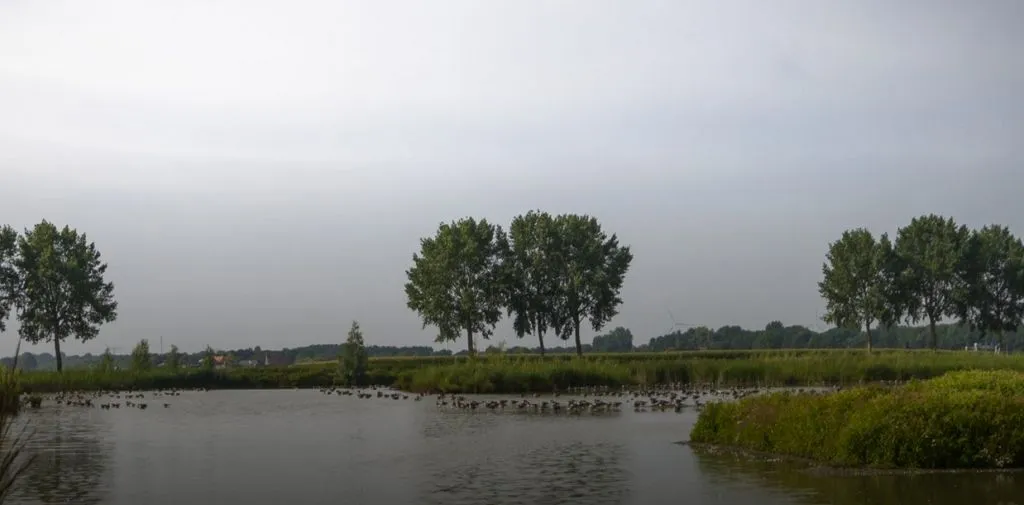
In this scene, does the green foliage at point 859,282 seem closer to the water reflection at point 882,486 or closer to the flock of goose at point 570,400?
the flock of goose at point 570,400

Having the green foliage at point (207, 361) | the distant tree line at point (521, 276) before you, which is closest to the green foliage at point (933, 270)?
the distant tree line at point (521, 276)

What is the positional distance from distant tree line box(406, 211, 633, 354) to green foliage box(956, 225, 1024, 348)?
36.5 metres

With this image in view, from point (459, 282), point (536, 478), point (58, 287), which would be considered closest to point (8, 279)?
point (58, 287)

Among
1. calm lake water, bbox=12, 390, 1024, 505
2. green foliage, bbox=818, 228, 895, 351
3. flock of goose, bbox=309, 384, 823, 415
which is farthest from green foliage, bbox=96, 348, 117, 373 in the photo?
green foliage, bbox=818, 228, 895, 351

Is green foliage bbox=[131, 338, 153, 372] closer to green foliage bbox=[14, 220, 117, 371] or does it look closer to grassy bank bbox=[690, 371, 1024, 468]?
green foliage bbox=[14, 220, 117, 371]

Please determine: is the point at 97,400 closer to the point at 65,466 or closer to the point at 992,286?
the point at 65,466

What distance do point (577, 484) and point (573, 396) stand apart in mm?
32544

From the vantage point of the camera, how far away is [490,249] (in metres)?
94.2

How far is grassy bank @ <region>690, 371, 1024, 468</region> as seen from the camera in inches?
766

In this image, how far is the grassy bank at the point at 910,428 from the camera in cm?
1945

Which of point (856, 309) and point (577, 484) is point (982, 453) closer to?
point (577, 484)

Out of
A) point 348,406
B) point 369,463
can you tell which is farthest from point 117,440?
point 348,406

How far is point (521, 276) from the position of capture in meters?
95.2

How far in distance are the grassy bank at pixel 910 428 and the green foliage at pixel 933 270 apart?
79519 millimetres
